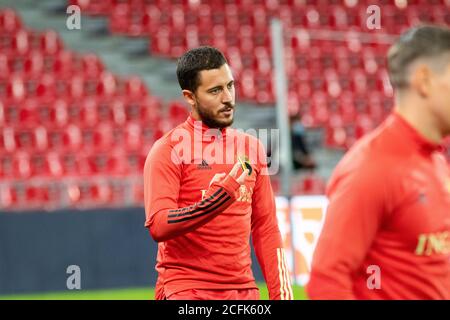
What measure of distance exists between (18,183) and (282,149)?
135 inches

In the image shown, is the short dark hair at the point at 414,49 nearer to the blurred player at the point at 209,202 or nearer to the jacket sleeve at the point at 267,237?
the blurred player at the point at 209,202

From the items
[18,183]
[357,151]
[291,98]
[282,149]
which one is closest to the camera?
[357,151]

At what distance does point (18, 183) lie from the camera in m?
12.8

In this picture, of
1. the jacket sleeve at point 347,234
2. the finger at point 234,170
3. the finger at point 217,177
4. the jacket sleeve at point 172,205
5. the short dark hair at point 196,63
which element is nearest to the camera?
the jacket sleeve at point 347,234

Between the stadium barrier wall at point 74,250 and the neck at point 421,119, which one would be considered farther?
the stadium barrier wall at point 74,250

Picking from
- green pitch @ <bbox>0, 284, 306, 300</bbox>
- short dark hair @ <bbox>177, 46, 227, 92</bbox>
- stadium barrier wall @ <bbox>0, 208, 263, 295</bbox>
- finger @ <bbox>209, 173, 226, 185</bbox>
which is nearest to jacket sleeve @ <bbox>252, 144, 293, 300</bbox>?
finger @ <bbox>209, 173, 226, 185</bbox>

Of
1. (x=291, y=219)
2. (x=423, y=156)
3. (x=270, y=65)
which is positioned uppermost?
(x=270, y=65)

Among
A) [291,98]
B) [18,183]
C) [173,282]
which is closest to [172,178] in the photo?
[173,282]

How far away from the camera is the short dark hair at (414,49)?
3.47 m

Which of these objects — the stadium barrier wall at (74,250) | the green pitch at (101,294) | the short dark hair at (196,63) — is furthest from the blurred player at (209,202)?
the stadium barrier wall at (74,250)

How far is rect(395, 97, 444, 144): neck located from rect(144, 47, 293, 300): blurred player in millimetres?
1657

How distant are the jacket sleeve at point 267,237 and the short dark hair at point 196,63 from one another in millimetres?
577

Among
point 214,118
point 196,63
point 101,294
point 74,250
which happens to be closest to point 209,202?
point 214,118
